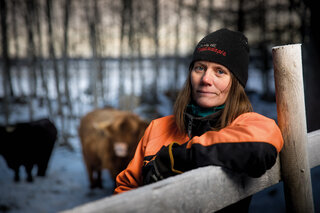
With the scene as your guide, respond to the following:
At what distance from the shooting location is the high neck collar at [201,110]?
1.33m

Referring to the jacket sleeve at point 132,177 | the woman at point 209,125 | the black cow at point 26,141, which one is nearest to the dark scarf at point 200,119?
the woman at point 209,125

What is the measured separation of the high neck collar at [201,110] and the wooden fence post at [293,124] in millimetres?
302

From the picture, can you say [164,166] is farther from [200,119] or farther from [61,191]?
[61,191]

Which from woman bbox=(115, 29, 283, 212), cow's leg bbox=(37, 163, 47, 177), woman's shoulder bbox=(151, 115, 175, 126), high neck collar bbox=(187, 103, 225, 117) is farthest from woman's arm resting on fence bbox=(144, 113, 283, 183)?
cow's leg bbox=(37, 163, 47, 177)

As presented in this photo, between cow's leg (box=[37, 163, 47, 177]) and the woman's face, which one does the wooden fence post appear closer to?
the woman's face

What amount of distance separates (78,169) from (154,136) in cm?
528

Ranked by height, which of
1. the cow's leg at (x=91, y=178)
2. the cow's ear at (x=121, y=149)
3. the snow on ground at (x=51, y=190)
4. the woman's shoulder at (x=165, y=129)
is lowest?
the snow on ground at (x=51, y=190)

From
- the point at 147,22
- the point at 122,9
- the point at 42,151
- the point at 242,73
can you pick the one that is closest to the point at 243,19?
the point at 147,22

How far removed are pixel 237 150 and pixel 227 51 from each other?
1.94ft

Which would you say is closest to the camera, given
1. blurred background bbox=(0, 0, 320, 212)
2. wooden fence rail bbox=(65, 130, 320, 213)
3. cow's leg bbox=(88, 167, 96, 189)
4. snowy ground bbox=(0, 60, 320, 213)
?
wooden fence rail bbox=(65, 130, 320, 213)

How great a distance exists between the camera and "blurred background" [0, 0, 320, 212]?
4258 mm

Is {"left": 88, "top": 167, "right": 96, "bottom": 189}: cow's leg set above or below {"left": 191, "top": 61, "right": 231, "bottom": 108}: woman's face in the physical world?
below

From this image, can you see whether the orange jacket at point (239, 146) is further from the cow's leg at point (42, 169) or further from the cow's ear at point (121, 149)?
the cow's leg at point (42, 169)

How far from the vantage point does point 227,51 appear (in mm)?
1311
